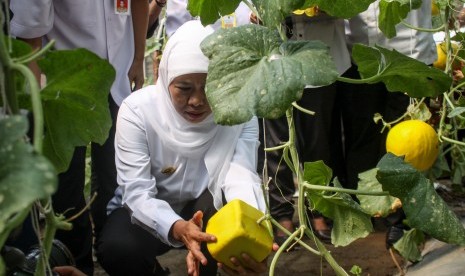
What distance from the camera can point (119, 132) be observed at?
277 centimetres

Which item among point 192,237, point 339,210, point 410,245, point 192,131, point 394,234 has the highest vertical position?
point 339,210

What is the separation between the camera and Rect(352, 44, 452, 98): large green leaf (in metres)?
1.64

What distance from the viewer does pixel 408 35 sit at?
10.9 feet

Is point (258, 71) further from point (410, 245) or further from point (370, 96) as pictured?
point (370, 96)

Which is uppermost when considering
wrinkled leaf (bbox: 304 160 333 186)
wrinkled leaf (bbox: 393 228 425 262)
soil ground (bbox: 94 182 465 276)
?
wrinkled leaf (bbox: 304 160 333 186)

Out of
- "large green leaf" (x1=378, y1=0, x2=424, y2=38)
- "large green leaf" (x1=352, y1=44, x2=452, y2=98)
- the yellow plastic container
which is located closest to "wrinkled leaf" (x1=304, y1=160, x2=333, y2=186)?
the yellow plastic container

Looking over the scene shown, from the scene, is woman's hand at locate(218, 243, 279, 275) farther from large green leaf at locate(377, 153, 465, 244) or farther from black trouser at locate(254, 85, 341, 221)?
black trouser at locate(254, 85, 341, 221)

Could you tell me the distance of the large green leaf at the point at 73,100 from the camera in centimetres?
104

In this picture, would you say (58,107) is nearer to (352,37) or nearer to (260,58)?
(260,58)

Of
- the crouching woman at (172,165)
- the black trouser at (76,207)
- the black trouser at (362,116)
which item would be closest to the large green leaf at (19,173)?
the crouching woman at (172,165)

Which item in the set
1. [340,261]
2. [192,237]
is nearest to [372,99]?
[340,261]

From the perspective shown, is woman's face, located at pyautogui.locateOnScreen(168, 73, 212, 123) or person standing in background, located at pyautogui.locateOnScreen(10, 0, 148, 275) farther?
person standing in background, located at pyautogui.locateOnScreen(10, 0, 148, 275)

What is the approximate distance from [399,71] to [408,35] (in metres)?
1.71

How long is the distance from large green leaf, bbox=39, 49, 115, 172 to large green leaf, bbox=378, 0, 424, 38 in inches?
39.1
